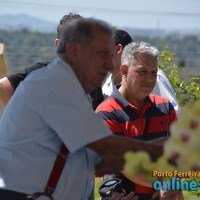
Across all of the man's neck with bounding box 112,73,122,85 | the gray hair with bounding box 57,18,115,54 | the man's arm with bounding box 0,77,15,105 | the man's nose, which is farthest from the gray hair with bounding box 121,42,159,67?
the gray hair with bounding box 57,18,115,54

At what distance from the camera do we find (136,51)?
3029 millimetres

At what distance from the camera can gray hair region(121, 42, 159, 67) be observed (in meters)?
3.02

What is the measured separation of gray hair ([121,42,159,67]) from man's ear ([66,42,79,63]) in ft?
3.77

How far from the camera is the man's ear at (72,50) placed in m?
1.93

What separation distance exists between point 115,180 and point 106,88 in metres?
1.11

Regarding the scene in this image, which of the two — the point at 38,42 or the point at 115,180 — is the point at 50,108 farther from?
the point at 38,42

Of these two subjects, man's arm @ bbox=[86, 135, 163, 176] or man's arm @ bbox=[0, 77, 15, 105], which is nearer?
man's arm @ bbox=[86, 135, 163, 176]

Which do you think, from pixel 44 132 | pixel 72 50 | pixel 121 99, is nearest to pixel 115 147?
pixel 44 132

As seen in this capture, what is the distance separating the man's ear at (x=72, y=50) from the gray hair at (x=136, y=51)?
115 centimetres

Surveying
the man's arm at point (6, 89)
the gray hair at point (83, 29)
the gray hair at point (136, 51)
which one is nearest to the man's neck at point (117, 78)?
the gray hair at point (136, 51)

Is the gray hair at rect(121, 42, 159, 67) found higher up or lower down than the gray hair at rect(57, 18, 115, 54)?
lower down

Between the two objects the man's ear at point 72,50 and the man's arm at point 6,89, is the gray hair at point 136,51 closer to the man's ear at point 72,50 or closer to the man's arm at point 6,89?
the man's arm at point 6,89

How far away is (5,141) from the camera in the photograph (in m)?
1.95

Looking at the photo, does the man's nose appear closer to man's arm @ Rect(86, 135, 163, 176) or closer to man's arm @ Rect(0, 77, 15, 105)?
man's arm @ Rect(0, 77, 15, 105)
